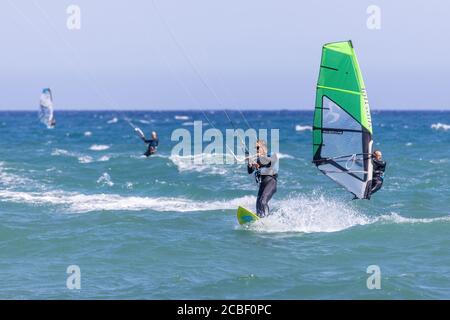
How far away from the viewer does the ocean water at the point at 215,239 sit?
9.80 meters

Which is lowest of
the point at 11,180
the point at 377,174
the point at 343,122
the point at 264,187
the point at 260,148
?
the point at 11,180

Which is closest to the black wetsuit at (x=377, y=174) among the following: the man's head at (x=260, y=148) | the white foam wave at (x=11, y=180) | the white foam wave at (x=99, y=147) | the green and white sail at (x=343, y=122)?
the green and white sail at (x=343, y=122)

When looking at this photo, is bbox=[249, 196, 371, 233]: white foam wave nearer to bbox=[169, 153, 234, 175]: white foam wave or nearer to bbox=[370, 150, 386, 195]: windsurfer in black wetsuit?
bbox=[370, 150, 386, 195]: windsurfer in black wetsuit

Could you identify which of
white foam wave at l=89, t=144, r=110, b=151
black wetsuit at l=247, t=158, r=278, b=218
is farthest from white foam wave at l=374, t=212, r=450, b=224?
white foam wave at l=89, t=144, r=110, b=151

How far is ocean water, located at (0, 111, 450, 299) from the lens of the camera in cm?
980

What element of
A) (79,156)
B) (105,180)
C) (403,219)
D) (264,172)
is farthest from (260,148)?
(79,156)

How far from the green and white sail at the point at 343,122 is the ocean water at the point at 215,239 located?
115cm

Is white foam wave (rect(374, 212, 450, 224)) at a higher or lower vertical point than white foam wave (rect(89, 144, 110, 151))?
higher

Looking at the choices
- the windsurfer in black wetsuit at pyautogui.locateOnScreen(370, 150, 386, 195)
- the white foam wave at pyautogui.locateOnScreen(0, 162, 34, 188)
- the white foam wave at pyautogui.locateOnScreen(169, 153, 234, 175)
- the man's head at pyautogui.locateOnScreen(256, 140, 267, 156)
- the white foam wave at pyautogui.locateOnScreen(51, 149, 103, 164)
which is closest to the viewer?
the man's head at pyautogui.locateOnScreen(256, 140, 267, 156)

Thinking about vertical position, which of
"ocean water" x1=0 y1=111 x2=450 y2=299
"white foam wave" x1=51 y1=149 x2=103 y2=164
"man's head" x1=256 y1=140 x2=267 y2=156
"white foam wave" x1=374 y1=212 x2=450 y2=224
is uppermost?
"man's head" x1=256 y1=140 x2=267 y2=156

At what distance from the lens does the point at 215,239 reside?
1287cm

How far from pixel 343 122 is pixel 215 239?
3111 millimetres

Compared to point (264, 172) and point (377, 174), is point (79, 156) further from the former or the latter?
point (377, 174)

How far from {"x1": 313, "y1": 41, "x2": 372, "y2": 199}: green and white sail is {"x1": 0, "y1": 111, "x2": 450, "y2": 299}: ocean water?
1.15m
